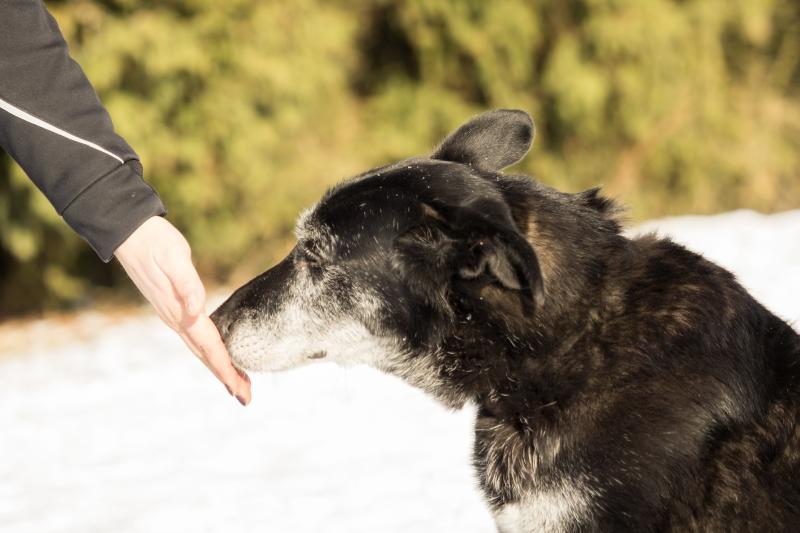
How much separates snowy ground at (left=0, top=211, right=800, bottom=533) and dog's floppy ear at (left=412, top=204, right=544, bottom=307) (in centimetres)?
145

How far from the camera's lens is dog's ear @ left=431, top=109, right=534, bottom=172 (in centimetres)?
302

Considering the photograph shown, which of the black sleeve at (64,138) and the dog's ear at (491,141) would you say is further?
the dog's ear at (491,141)

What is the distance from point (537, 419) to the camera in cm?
249

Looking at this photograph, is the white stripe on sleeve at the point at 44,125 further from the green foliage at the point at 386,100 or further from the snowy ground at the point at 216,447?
the green foliage at the point at 386,100

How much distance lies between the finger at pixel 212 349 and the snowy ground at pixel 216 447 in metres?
1.09

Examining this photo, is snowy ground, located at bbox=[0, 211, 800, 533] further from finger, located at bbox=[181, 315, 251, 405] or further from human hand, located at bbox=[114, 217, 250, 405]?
human hand, located at bbox=[114, 217, 250, 405]

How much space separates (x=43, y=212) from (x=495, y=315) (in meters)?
5.17

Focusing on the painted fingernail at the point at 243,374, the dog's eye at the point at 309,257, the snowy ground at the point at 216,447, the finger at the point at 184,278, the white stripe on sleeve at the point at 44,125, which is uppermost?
the white stripe on sleeve at the point at 44,125

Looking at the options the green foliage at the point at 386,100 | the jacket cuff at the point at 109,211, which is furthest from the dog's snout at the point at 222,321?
the green foliage at the point at 386,100

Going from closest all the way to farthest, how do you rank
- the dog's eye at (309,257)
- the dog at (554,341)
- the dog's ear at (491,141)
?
the dog at (554,341)
the dog's eye at (309,257)
the dog's ear at (491,141)

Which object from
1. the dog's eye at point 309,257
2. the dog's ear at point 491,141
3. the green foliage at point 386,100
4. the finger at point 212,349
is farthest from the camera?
the green foliage at point 386,100

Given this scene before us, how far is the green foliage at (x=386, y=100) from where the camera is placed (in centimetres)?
700

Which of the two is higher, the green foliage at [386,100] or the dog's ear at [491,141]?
the dog's ear at [491,141]

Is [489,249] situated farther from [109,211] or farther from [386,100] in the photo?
[386,100]
